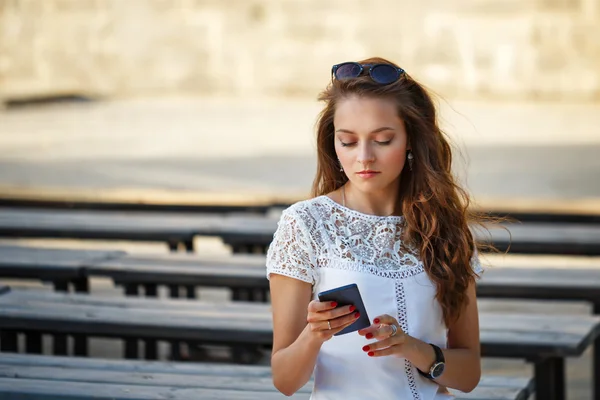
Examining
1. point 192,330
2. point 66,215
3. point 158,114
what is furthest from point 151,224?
point 158,114

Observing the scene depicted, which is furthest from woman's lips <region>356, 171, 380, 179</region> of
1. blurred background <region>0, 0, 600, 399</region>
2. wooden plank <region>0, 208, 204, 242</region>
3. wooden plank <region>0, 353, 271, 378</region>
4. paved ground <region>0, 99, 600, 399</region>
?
blurred background <region>0, 0, 600, 399</region>

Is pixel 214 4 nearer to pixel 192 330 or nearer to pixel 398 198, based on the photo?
pixel 192 330

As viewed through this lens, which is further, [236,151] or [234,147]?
[234,147]

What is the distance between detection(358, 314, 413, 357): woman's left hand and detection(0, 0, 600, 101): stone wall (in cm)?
1410

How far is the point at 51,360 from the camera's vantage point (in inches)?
132

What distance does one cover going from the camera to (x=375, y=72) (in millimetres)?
2342

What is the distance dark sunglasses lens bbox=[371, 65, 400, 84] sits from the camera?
7.67 feet

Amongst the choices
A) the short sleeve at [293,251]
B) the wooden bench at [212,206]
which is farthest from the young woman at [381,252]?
the wooden bench at [212,206]

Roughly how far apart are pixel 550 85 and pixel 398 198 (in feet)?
45.3

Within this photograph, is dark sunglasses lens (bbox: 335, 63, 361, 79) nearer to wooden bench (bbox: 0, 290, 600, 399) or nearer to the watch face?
the watch face

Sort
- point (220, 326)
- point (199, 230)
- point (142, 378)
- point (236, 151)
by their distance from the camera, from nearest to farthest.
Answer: point (142, 378) < point (220, 326) < point (199, 230) < point (236, 151)

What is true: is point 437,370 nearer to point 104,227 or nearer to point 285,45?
point 104,227

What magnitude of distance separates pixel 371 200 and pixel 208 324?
4.73ft

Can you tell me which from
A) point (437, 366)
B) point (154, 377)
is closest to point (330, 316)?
point (437, 366)
